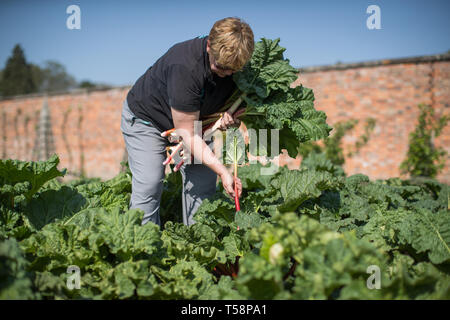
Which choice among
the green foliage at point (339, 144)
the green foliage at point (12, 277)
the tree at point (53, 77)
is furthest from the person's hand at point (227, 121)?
the tree at point (53, 77)

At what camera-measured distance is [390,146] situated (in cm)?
889

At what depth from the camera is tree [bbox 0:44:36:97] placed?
31047 millimetres

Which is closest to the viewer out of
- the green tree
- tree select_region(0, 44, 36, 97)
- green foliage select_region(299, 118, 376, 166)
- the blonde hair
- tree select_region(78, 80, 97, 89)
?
the blonde hair

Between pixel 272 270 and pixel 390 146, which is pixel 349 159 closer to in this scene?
pixel 390 146

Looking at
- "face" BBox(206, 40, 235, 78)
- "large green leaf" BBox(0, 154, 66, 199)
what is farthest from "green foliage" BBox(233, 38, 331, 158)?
"large green leaf" BBox(0, 154, 66, 199)

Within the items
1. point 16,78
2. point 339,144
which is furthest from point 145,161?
point 16,78

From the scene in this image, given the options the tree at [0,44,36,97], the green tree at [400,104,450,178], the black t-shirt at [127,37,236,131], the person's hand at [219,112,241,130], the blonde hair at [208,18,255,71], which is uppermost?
the tree at [0,44,36,97]

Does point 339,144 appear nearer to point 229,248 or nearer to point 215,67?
point 229,248

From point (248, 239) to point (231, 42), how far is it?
1.18 m

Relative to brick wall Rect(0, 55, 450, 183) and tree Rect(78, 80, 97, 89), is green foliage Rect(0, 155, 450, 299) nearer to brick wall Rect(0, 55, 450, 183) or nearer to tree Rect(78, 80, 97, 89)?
brick wall Rect(0, 55, 450, 183)

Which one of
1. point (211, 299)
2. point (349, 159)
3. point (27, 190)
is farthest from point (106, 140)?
point (211, 299)

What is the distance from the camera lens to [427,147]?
8.30m

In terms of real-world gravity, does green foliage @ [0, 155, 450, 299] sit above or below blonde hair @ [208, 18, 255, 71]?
below

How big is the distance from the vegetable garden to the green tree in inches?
234
